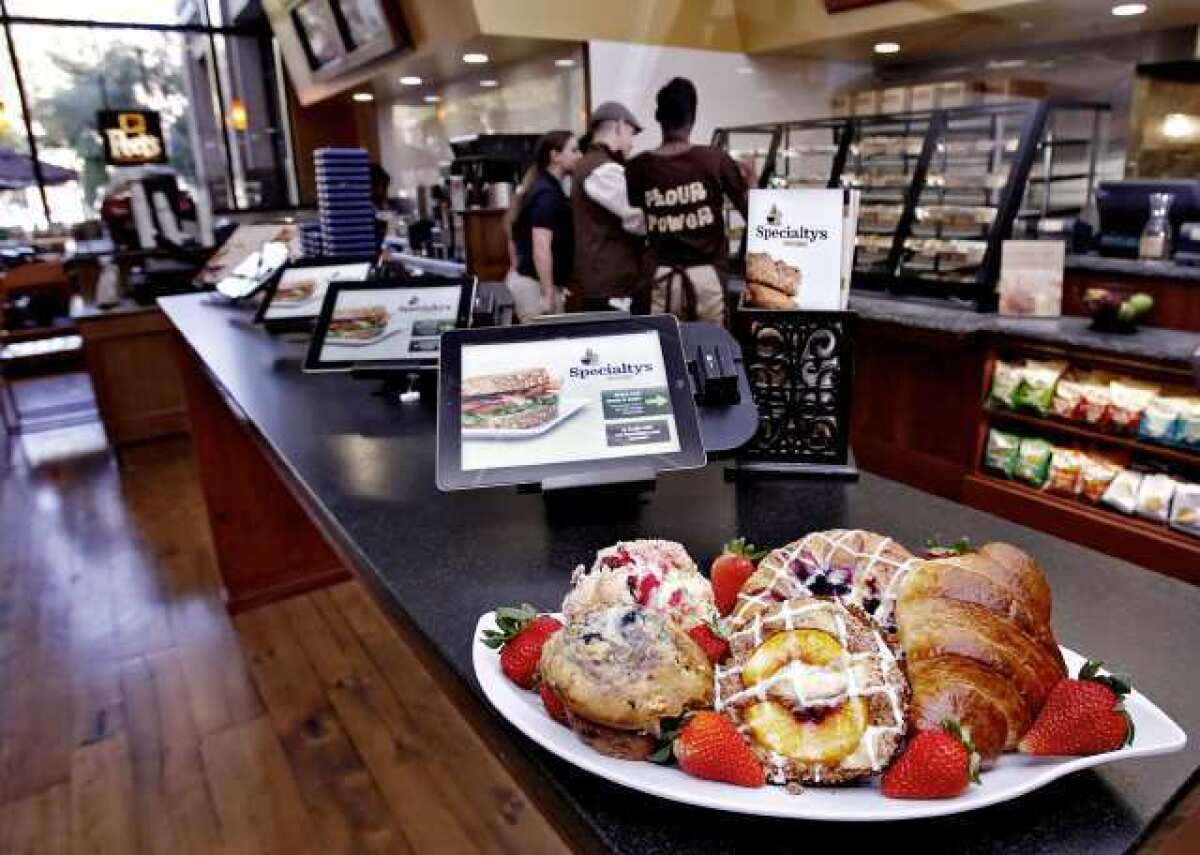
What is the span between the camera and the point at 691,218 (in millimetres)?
3621

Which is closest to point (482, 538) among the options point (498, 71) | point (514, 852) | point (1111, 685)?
point (1111, 685)

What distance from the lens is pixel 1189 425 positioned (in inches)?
106

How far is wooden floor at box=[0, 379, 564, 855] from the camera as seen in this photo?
6.48 feet

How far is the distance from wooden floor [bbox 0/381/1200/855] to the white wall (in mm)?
3907

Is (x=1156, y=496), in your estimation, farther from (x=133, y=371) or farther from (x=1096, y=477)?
(x=133, y=371)

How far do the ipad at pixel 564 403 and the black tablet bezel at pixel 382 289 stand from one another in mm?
646

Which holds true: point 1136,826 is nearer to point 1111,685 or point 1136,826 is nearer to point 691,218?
point 1111,685

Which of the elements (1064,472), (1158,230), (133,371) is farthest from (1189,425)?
(133,371)

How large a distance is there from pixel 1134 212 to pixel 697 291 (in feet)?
5.78

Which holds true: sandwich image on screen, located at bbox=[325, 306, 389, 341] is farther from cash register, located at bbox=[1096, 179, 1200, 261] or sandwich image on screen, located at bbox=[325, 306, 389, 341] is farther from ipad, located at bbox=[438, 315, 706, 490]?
cash register, located at bbox=[1096, 179, 1200, 261]

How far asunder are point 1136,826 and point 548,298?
3956 mm

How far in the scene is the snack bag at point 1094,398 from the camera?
115 inches

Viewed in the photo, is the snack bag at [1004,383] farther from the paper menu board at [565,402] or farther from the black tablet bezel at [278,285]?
the paper menu board at [565,402]

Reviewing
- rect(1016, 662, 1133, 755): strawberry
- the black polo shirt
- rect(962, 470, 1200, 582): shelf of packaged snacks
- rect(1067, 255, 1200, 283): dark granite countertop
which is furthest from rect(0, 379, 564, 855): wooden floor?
rect(1067, 255, 1200, 283): dark granite countertop
